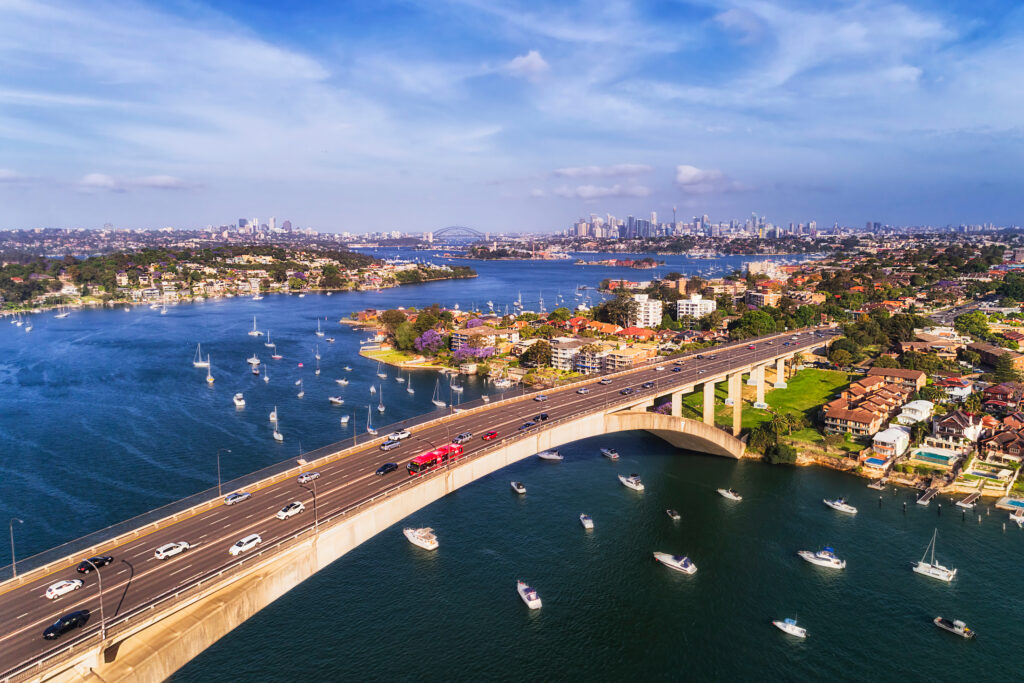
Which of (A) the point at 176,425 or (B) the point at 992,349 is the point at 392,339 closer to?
(A) the point at 176,425

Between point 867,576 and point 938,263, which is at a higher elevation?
point 938,263

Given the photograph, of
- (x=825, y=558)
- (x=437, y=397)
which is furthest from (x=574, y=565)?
(x=437, y=397)

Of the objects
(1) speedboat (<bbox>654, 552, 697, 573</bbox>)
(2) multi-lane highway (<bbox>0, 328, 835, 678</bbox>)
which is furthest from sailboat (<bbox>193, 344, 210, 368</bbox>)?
(1) speedboat (<bbox>654, 552, 697, 573</bbox>)

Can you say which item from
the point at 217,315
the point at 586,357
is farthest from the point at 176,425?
the point at 217,315

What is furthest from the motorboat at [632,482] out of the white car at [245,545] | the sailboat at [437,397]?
the white car at [245,545]

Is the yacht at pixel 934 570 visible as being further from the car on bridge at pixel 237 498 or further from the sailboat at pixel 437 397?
the sailboat at pixel 437 397

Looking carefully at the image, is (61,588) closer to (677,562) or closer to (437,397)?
(677,562)
